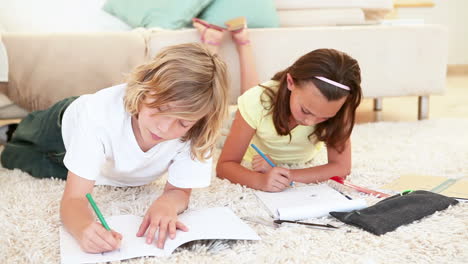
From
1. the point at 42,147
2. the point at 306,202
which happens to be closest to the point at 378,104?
the point at 306,202

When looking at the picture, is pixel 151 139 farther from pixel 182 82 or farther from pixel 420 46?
pixel 420 46

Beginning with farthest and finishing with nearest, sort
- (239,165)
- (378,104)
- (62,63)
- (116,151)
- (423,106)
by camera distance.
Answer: (378,104)
(423,106)
(62,63)
(239,165)
(116,151)

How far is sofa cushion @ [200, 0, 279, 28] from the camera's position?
206cm

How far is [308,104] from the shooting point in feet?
3.85

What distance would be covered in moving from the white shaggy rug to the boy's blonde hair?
24 cm

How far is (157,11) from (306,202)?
4.33 ft

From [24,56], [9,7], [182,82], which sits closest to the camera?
[182,82]

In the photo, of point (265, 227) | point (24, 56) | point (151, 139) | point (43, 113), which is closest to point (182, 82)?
point (151, 139)

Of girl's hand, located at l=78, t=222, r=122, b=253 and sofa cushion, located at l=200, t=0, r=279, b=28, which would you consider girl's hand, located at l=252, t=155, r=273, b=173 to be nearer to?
girl's hand, located at l=78, t=222, r=122, b=253

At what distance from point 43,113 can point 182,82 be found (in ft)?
2.25

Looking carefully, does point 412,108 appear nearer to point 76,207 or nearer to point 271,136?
point 271,136

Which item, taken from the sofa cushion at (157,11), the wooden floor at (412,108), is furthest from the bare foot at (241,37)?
the wooden floor at (412,108)

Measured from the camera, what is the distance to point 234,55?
201 centimetres

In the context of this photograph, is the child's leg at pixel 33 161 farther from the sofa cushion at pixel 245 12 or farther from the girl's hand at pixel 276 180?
the sofa cushion at pixel 245 12
